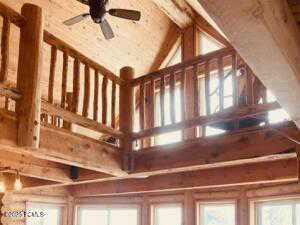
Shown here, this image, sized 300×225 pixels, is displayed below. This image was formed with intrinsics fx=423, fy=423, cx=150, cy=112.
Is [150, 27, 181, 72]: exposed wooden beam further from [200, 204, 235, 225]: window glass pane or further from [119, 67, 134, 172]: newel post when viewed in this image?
[119, 67, 134, 172]: newel post

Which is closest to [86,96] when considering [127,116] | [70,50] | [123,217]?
[70,50]

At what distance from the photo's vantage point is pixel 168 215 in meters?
8.12

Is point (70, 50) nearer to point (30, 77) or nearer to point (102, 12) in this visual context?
point (30, 77)

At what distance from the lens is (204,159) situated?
4430mm

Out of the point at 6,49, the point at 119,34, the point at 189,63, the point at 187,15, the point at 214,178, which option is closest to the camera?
the point at 6,49

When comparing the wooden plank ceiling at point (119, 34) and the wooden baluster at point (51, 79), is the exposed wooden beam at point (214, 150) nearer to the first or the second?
the wooden baluster at point (51, 79)

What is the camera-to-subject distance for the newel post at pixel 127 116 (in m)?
5.04

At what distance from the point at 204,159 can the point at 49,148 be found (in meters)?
1.60

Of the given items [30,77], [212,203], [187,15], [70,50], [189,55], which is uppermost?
[187,15]

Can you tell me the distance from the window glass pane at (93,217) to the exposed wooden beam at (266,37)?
23.7 feet

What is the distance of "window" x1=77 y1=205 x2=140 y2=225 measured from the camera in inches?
336

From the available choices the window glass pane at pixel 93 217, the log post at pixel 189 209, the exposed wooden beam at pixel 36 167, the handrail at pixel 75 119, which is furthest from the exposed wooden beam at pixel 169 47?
the handrail at pixel 75 119

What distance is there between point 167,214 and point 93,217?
186 centimetres

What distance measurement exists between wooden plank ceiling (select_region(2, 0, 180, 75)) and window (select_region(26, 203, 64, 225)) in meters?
2.94
